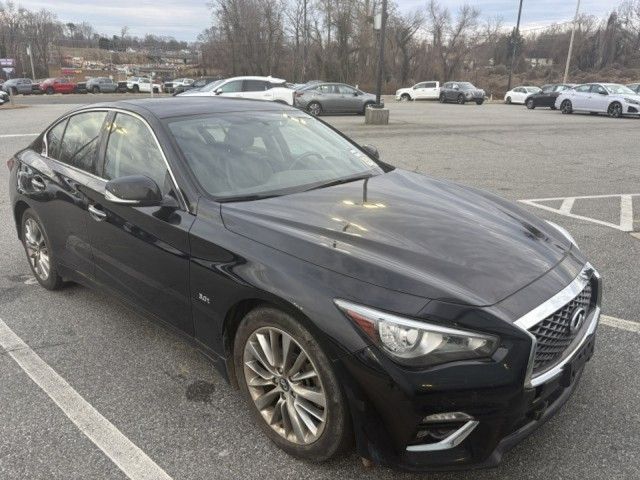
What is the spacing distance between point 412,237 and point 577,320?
82cm

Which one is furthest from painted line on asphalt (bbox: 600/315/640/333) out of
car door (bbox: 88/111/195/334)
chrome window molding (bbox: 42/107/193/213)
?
chrome window molding (bbox: 42/107/193/213)

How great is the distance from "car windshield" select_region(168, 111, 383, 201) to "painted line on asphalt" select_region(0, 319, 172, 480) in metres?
1.34

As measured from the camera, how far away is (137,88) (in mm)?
55094

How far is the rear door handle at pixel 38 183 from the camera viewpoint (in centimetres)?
410

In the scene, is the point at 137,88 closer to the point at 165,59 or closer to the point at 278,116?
the point at 165,59

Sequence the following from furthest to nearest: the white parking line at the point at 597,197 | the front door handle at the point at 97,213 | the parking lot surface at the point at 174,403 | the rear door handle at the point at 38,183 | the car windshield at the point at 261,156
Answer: the white parking line at the point at 597,197
the rear door handle at the point at 38,183
the front door handle at the point at 97,213
the car windshield at the point at 261,156
the parking lot surface at the point at 174,403

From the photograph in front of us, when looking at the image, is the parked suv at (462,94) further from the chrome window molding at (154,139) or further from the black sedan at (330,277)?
the chrome window molding at (154,139)

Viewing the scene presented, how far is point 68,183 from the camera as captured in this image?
3787 millimetres

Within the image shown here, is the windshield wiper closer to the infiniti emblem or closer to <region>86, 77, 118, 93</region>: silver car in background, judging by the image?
the infiniti emblem

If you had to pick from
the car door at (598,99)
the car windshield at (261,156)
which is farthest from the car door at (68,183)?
the car door at (598,99)

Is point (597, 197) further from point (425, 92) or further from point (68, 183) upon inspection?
point (425, 92)

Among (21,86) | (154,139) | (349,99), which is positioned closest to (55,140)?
(154,139)

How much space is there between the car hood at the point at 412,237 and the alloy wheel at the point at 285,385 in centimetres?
44

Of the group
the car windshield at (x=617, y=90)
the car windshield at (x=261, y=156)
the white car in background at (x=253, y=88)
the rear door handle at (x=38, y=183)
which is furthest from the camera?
the car windshield at (x=617, y=90)
